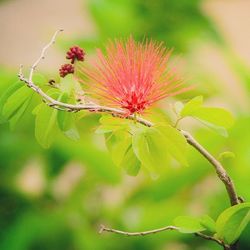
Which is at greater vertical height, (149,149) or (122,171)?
(149,149)

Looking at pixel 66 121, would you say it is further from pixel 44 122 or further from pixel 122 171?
pixel 122 171

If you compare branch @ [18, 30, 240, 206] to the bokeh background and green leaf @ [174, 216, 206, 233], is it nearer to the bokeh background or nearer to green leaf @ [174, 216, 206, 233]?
green leaf @ [174, 216, 206, 233]

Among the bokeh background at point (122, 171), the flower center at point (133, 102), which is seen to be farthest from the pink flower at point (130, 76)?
the bokeh background at point (122, 171)

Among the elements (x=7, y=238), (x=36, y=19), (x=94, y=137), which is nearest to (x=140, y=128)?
(x=7, y=238)

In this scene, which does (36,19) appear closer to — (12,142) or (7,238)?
(12,142)

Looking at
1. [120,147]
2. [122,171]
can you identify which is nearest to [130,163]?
[120,147]

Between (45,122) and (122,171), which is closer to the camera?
(45,122)
